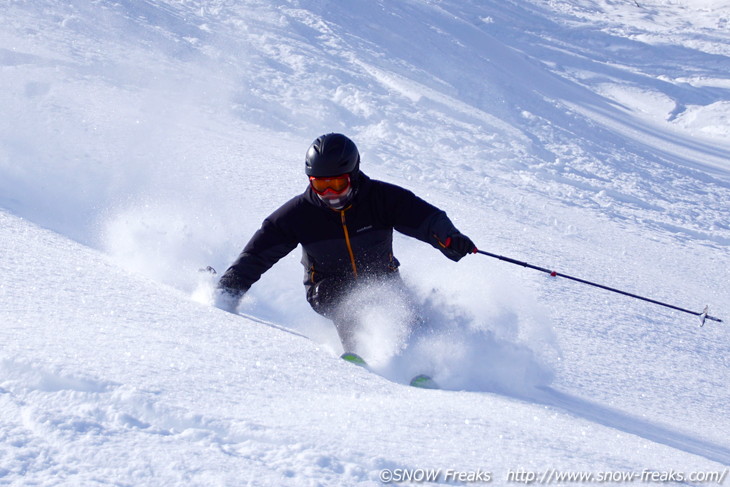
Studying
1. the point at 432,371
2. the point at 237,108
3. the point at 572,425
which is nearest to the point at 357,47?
the point at 237,108

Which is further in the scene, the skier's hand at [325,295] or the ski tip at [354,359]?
the skier's hand at [325,295]

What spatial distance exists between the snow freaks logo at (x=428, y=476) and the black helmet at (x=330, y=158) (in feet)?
7.48

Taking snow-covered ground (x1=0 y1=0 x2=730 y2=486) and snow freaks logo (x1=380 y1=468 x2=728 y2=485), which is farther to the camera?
snow-covered ground (x1=0 y1=0 x2=730 y2=486)

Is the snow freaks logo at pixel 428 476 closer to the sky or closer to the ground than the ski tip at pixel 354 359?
closer to the sky

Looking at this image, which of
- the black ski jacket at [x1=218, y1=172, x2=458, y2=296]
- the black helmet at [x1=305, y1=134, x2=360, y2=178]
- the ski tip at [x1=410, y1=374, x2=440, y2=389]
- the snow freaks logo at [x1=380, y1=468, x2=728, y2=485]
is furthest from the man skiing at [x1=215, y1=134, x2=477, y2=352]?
the snow freaks logo at [x1=380, y1=468, x2=728, y2=485]

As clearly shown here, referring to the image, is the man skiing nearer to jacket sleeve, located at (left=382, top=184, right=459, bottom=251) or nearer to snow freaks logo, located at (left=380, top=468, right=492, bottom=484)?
jacket sleeve, located at (left=382, top=184, right=459, bottom=251)

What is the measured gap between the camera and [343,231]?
4133 mm

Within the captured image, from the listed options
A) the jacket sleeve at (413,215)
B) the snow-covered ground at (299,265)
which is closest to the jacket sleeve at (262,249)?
the snow-covered ground at (299,265)

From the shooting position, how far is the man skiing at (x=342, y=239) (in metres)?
4.09

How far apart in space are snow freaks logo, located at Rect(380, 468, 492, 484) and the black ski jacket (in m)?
2.32

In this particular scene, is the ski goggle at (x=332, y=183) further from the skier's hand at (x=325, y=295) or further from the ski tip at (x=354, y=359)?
the ski tip at (x=354, y=359)

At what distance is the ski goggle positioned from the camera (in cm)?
388

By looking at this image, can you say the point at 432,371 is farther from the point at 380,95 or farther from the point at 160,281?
the point at 380,95

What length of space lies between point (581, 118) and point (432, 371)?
990cm
